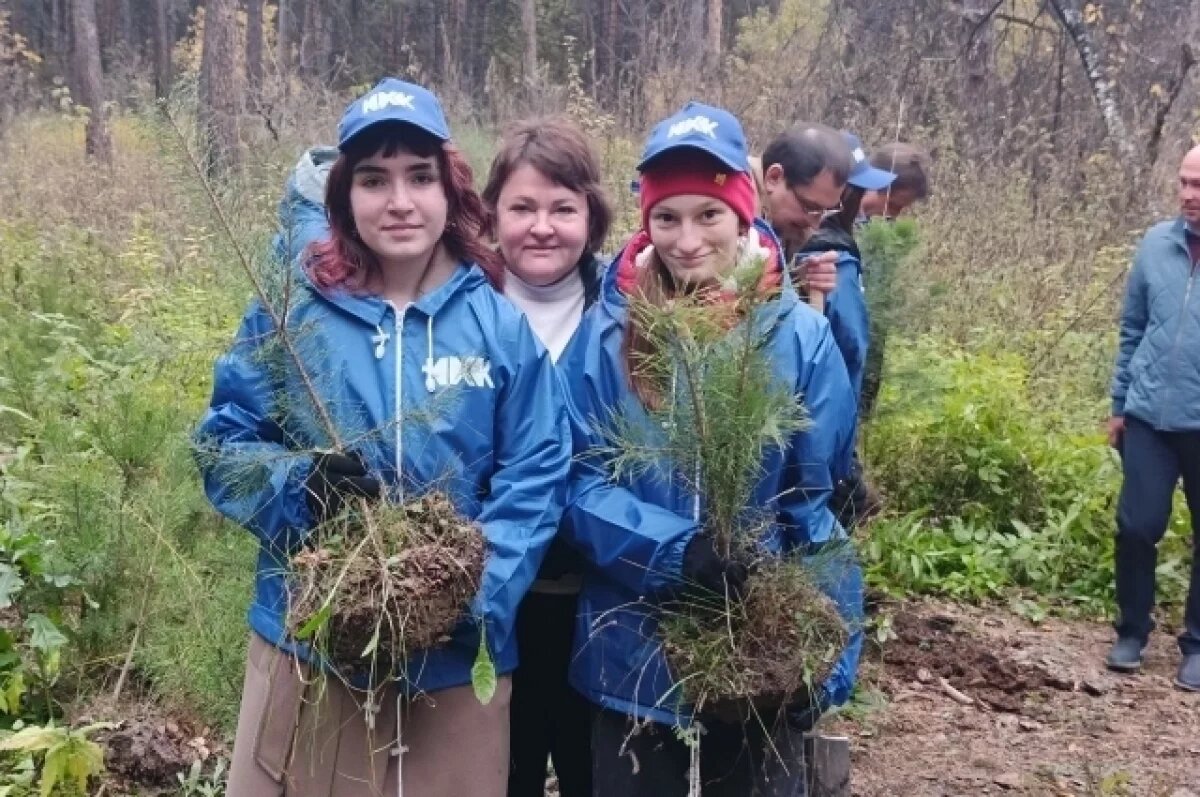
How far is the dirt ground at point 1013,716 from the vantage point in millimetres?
4203

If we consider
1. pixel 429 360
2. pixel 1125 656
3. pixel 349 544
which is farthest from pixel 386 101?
pixel 1125 656

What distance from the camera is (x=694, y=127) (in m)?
2.48

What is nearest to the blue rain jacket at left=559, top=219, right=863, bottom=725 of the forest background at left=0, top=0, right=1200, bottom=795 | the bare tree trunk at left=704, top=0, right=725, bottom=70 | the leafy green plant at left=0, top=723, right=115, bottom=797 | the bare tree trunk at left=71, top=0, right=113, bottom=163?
the forest background at left=0, top=0, right=1200, bottom=795

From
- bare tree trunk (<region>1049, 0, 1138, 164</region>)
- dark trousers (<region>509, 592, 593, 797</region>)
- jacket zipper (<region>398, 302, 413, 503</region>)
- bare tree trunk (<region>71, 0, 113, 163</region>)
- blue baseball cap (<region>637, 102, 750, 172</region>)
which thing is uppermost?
bare tree trunk (<region>71, 0, 113, 163</region>)

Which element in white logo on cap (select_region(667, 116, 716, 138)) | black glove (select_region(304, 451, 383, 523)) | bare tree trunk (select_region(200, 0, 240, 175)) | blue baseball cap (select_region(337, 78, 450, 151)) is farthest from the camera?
bare tree trunk (select_region(200, 0, 240, 175))

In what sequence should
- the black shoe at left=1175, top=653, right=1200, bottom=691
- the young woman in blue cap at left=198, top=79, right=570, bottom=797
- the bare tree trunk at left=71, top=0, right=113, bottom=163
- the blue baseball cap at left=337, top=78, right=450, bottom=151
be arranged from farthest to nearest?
1. the bare tree trunk at left=71, top=0, right=113, bottom=163
2. the black shoe at left=1175, top=653, right=1200, bottom=691
3. the blue baseball cap at left=337, top=78, right=450, bottom=151
4. the young woman in blue cap at left=198, top=79, right=570, bottom=797

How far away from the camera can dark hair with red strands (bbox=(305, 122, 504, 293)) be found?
2.38 meters

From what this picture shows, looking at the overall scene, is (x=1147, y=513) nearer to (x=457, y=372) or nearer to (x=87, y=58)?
(x=457, y=372)

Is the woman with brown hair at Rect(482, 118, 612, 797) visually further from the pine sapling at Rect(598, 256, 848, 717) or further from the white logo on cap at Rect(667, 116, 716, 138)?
the pine sapling at Rect(598, 256, 848, 717)

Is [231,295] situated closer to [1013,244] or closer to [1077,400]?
[1077,400]

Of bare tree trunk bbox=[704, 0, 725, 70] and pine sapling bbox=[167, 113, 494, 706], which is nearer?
pine sapling bbox=[167, 113, 494, 706]

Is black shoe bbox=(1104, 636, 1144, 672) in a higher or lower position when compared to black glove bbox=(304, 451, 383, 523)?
lower

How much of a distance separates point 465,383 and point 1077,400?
5.56 meters

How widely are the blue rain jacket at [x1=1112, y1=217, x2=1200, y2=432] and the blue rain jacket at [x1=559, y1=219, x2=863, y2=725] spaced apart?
306 cm
